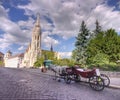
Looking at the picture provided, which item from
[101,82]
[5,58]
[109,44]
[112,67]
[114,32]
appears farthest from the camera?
[5,58]

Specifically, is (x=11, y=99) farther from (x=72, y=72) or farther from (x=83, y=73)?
(x=72, y=72)

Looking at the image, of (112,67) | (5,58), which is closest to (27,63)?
(5,58)

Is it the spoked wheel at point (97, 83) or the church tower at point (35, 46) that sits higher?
the church tower at point (35, 46)

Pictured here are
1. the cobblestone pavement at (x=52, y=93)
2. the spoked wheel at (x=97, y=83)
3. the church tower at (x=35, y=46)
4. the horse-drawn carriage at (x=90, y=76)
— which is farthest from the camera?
the church tower at (x=35, y=46)

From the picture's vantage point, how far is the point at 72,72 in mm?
15609

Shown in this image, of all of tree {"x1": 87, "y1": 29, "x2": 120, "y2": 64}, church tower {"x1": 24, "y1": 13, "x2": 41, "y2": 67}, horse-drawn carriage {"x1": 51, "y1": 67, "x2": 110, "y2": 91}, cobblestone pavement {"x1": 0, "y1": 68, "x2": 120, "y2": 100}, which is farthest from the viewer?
church tower {"x1": 24, "y1": 13, "x2": 41, "y2": 67}

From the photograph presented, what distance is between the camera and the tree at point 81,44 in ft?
141

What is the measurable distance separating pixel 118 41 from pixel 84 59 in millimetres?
8658

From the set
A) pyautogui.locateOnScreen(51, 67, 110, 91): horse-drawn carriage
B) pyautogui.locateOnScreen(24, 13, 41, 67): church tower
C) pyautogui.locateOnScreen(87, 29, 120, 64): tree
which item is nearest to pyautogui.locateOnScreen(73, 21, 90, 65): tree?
pyautogui.locateOnScreen(87, 29, 120, 64): tree

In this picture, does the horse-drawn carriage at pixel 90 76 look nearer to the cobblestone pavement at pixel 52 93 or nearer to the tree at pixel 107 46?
the cobblestone pavement at pixel 52 93

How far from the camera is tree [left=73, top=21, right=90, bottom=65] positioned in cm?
4284

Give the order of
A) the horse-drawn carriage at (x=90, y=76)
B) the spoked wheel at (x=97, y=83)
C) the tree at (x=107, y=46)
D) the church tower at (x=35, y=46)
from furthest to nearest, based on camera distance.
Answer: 1. the church tower at (x=35, y=46)
2. the tree at (x=107, y=46)
3. the horse-drawn carriage at (x=90, y=76)
4. the spoked wheel at (x=97, y=83)

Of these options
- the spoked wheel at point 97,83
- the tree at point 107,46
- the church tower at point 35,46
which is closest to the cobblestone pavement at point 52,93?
the spoked wheel at point 97,83

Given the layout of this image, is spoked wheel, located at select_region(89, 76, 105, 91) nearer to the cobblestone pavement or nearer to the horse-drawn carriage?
the horse-drawn carriage
